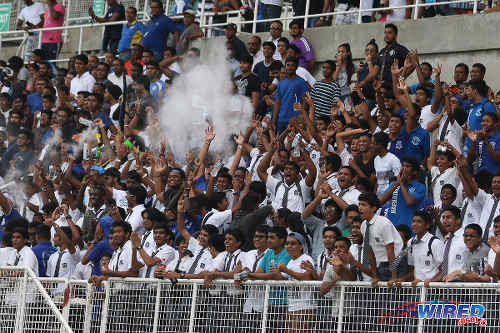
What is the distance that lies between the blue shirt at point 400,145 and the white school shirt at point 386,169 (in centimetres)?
23

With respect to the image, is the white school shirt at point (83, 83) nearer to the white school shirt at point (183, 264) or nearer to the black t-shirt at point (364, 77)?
the black t-shirt at point (364, 77)

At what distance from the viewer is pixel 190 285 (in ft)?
39.1

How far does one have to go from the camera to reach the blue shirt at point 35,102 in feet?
66.8

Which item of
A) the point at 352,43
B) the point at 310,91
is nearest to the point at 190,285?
the point at 310,91

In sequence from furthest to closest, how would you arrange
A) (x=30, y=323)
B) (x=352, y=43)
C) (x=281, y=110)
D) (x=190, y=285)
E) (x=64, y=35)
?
(x=64, y=35) → (x=352, y=43) → (x=281, y=110) → (x=30, y=323) → (x=190, y=285)

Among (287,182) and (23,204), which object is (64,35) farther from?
(287,182)

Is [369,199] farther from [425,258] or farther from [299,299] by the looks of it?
[299,299]

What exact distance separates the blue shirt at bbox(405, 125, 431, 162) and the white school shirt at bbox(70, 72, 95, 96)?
7253mm

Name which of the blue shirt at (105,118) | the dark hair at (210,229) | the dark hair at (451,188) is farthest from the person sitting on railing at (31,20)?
the dark hair at (451,188)

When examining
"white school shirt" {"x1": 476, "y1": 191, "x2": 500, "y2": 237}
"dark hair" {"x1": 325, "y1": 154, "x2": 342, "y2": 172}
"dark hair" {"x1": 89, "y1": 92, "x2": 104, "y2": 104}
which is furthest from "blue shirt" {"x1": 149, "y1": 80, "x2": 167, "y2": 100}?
"white school shirt" {"x1": 476, "y1": 191, "x2": 500, "y2": 237}

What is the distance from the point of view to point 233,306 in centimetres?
1152

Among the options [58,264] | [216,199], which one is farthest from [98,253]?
[216,199]

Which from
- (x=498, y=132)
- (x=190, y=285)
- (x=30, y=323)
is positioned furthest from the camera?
(x=498, y=132)

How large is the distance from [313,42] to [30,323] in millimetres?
7022
